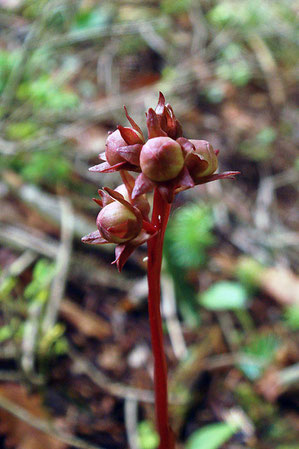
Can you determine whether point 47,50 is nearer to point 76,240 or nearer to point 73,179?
point 73,179

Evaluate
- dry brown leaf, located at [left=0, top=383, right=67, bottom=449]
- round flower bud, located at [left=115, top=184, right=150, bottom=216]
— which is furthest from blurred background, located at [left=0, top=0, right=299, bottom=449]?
round flower bud, located at [left=115, top=184, right=150, bottom=216]

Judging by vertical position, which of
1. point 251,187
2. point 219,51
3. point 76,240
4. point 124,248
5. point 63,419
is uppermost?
point 124,248

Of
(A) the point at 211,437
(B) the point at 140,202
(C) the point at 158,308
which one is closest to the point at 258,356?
(A) the point at 211,437

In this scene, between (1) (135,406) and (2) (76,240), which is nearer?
(1) (135,406)

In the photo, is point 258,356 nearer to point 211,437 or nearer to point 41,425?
point 211,437

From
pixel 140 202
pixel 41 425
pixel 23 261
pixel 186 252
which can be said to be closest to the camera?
pixel 140 202

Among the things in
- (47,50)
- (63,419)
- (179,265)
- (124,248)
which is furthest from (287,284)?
(47,50)
